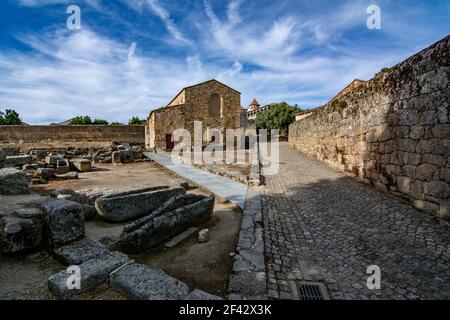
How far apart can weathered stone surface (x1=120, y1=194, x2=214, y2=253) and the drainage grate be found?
2039 millimetres

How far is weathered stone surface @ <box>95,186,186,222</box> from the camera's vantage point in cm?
436

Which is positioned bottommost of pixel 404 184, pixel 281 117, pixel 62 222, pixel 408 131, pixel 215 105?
pixel 62 222

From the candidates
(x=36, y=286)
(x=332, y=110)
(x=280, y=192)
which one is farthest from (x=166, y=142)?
(x=36, y=286)

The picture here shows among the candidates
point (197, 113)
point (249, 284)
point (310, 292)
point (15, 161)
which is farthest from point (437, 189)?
point (197, 113)

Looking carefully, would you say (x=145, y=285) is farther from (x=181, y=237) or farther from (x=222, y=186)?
(x=222, y=186)

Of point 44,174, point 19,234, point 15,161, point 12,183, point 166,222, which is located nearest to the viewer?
point 19,234

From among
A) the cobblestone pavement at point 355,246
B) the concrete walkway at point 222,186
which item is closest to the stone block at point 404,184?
the cobblestone pavement at point 355,246

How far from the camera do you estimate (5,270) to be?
284 centimetres

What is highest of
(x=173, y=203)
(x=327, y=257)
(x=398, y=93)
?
(x=398, y=93)

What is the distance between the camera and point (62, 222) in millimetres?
3234

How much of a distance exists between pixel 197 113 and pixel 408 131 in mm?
20642

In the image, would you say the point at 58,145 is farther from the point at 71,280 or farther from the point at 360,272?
the point at 360,272

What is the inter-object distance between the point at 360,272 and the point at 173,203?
2889mm

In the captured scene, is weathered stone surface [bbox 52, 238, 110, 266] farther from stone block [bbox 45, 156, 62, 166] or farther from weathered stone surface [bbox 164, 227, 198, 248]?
stone block [bbox 45, 156, 62, 166]
